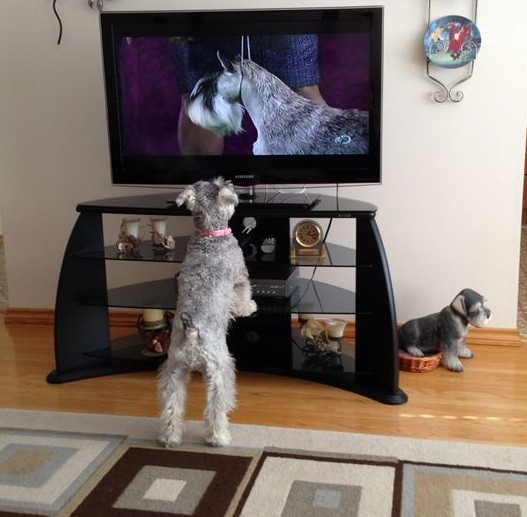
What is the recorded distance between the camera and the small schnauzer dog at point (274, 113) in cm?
256

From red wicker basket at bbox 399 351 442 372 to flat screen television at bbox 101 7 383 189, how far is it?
712mm

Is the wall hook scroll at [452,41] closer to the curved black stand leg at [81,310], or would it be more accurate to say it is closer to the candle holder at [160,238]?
the candle holder at [160,238]

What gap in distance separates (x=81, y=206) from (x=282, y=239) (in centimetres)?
76

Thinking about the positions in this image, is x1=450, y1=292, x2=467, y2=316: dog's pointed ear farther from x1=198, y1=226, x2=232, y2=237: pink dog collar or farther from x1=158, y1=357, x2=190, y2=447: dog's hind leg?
x1=158, y1=357, x2=190, y2=447: dog's hind leg

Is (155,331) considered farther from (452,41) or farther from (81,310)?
(452,41)

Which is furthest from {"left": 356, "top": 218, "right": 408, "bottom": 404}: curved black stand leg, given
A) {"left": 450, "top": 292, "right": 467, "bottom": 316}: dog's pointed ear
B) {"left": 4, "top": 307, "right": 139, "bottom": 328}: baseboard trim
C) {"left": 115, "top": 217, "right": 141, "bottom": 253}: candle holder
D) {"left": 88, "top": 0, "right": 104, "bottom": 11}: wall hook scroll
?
{"left": 88, "top": 0, "right": 104, "bottom": 11}: wall hook scroll

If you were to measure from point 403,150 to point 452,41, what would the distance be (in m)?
0.46

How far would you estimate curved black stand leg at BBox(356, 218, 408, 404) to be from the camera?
244 cm

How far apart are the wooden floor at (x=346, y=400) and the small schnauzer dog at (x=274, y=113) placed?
2.94 ft

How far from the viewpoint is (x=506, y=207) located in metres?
2.88

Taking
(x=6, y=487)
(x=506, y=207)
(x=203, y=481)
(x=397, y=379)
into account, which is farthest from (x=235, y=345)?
(x=506, y=207)

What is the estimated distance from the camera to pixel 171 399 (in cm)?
212

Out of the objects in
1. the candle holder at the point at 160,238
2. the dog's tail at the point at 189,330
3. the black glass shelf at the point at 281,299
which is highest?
the candle holder at the point at 160,238

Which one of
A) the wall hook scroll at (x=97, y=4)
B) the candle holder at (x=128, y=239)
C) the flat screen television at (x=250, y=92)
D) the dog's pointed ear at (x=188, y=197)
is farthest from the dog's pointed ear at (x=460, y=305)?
the wall hook scroll at (x=97, y=4)
